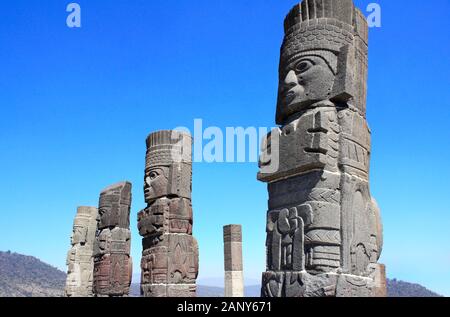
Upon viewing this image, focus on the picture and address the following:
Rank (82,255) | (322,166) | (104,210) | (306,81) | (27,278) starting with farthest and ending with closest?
(27,278) < (82,255) < (104,210) < (306,81) < (322,166)

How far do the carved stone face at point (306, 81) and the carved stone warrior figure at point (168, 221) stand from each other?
19.5 feet

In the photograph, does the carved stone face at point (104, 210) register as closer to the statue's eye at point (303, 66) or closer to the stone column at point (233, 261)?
the stone column at point (233, 261)

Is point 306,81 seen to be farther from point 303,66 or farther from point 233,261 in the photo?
point 233,261

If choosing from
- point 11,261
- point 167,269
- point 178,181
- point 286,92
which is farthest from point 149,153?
point 11,261

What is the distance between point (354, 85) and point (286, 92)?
94cm

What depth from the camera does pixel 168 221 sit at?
39.5ft

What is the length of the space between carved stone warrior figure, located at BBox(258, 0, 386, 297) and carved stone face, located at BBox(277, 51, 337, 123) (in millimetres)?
14

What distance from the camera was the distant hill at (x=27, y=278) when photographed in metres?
45.2

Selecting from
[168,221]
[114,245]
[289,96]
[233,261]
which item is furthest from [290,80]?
[233,261]

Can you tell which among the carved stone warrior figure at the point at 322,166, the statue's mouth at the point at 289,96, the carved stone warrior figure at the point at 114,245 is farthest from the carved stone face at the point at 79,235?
the statue's mouth at the point at 289,96

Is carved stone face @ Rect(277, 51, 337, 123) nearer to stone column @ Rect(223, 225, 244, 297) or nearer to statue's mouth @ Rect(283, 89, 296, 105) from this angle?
statue's mouth @ Rect(283, 89, 296, 105)

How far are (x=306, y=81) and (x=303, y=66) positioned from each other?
0.23m

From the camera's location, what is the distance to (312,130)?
6.23m
